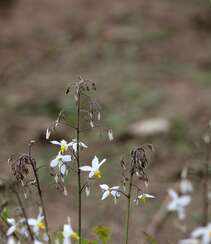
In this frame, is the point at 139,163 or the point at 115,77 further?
the point at 115,77

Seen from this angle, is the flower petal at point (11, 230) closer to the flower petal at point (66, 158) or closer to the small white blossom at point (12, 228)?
the small white blossom at point (12, 228)

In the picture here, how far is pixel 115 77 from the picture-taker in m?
7.32

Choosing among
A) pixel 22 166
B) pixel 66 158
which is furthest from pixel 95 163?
pixel 22 166

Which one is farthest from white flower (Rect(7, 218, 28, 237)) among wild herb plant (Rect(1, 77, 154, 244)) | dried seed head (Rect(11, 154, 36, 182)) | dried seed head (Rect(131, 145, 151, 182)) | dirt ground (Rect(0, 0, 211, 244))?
dirt ground (Rect(0, 0, 211, 244))

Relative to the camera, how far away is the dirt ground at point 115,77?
17.9 ft

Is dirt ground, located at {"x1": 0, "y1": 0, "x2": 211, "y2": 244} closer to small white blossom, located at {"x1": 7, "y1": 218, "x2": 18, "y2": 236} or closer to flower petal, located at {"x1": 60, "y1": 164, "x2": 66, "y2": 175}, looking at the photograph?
small white blossom, located at {"x1": 7, "y1": 218, "x2": 18, "y2": 236}

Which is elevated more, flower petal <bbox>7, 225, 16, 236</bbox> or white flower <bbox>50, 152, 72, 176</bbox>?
white flower <bbox>50, 152, 72, 176</bbox>

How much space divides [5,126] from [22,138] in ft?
0.78

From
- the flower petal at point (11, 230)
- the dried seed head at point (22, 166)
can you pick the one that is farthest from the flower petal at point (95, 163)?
the flower petal at point (11, 230)

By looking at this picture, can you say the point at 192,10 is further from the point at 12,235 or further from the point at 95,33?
the point at 12,235

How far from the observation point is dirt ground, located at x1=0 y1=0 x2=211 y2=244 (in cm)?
545

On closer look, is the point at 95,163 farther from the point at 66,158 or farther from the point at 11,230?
the point at 11,230

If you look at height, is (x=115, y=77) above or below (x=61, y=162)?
above

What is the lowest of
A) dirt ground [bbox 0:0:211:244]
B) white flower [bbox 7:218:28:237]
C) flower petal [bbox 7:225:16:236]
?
flower petal [bbox 7:225:16:236]
